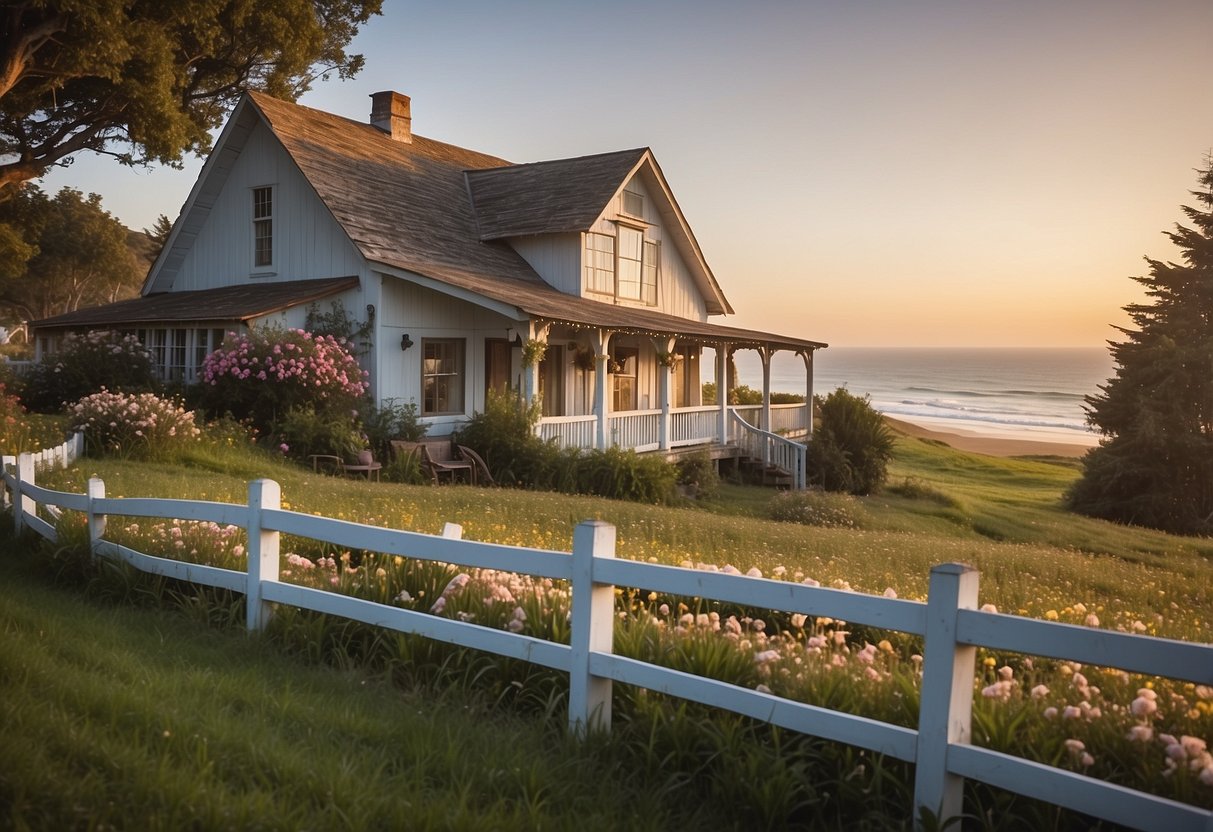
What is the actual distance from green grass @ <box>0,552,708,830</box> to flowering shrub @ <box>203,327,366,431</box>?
12.7 meters

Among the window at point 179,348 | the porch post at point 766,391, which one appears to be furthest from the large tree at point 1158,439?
the window at point 179,348

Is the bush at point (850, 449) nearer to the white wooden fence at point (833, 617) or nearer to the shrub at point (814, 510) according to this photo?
the shrub at point (814, 510)

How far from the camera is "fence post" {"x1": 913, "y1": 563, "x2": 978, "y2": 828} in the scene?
351cm

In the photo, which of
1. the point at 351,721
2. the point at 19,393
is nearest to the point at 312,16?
the point at 19,393

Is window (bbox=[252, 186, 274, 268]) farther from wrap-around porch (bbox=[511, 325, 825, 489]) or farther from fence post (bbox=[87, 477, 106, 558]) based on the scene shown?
fence post (bbox=[87, 477, 106, 558])

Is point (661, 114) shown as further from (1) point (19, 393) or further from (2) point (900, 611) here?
(2) point (900, 611)

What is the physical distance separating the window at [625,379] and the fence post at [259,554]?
65.2 feet

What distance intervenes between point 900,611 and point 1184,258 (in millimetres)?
38636

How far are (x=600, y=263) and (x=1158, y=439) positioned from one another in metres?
19.1

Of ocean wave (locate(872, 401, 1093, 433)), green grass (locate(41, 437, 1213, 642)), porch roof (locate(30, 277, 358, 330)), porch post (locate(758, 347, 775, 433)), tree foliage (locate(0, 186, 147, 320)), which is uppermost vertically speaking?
tree foliage (locate(0, 186, 147, 320))

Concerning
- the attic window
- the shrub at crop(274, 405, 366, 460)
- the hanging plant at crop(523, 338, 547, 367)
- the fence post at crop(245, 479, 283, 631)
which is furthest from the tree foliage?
the fence post at crop(245, 479, 283, 631)

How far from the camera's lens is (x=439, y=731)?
433cm

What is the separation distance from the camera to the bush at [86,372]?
792 inches

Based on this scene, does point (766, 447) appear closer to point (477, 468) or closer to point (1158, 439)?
point (477, 468)
